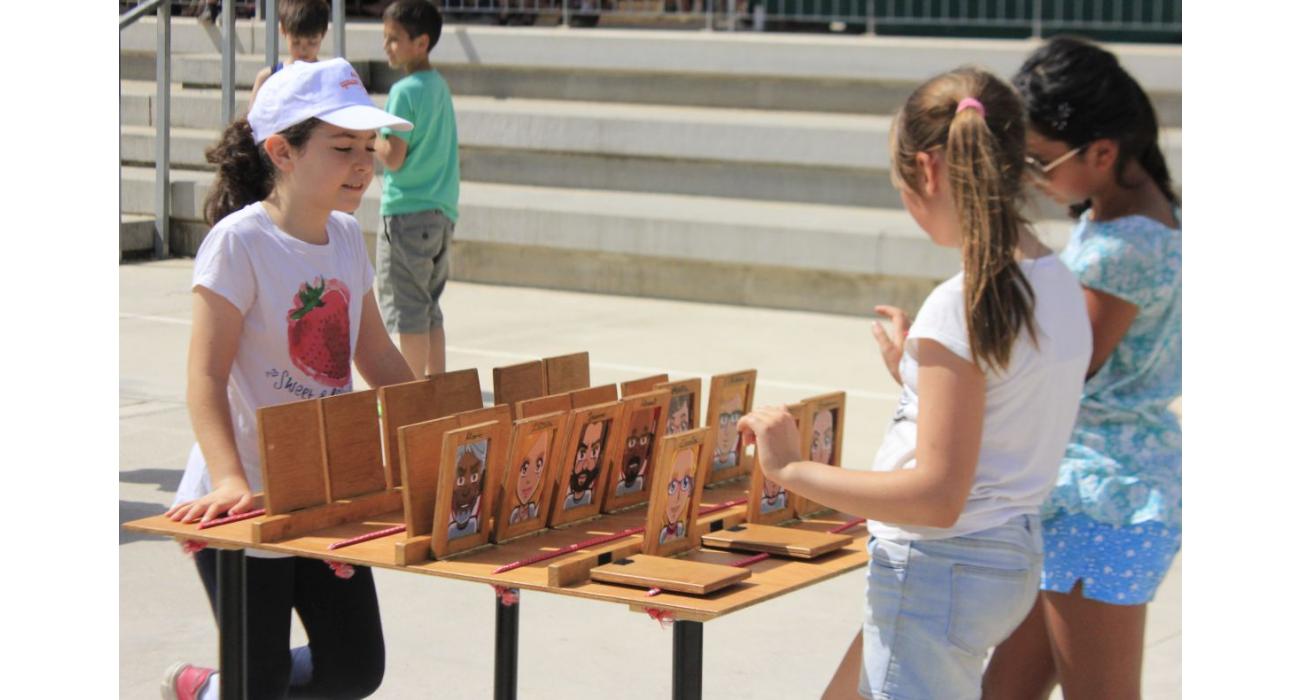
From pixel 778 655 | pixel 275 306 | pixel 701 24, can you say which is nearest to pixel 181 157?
pixel 701 24

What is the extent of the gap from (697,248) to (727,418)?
8.24 m

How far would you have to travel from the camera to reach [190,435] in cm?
738

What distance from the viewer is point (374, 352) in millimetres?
3566

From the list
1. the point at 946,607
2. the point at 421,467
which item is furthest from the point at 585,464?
the point at 946,607

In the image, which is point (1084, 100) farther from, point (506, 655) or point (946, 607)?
point (506, 655)

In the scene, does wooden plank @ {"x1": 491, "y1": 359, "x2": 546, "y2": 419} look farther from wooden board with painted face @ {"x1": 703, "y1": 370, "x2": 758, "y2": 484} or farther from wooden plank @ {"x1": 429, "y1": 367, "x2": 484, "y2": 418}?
wooden board with painted face @ {"x1": 703, "y1": 370, "x2": 758, "y2": 484}

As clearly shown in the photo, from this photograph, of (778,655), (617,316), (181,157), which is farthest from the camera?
(181,157)

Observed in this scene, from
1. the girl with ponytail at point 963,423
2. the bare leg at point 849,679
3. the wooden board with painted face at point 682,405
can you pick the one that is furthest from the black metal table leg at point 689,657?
the wooden board with painted face at point 682,405

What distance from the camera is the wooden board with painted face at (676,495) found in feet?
9.34

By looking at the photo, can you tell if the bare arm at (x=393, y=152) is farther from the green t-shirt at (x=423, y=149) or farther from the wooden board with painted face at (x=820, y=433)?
the wooden board with painted face at (x=820, y=433)

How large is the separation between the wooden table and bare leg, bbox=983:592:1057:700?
342 mm

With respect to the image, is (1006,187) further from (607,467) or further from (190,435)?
(190,435)

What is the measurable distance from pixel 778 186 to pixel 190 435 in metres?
6.04

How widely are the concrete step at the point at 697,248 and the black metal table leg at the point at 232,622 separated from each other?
26.3ft
